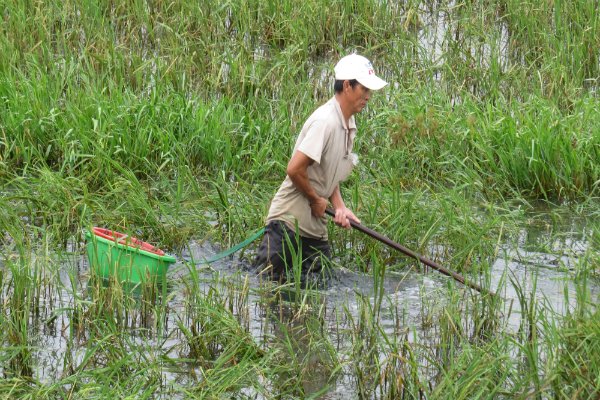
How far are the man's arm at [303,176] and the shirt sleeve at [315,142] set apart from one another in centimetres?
3

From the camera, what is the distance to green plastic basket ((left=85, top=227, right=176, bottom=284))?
18.6 feet

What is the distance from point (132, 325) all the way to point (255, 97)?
3.49 metres

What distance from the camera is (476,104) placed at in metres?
8.92

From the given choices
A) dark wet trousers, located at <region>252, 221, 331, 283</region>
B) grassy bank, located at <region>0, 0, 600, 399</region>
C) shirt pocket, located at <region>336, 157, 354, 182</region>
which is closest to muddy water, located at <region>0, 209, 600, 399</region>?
grassy bank, located at <region>0, 0, 600, 399</region>

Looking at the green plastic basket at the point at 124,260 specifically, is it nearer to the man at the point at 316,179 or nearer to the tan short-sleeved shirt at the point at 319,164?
the man at the point at 316,179

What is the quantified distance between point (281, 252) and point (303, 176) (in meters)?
0.48

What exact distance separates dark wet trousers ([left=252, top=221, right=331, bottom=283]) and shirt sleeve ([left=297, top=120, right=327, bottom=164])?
0.45m

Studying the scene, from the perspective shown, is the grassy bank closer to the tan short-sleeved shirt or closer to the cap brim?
the tan short-sleeved shirt

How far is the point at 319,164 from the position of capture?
6113 mm

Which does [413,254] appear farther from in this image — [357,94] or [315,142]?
[357,94]

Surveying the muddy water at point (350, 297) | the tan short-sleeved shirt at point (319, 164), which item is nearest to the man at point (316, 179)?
the tan short-sleeved shirt at point (319, 164)

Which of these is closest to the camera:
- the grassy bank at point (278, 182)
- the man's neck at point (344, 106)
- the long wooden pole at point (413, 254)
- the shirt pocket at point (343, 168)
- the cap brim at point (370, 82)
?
the grassy bank at point (278, 182)

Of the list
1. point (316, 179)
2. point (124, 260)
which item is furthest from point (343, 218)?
point (124, 260)

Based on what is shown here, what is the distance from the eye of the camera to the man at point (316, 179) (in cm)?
591
